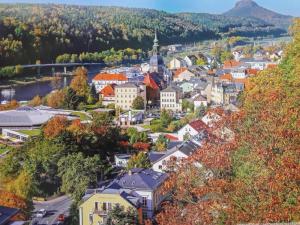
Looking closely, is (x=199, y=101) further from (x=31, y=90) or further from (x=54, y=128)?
(x=31, y=90)

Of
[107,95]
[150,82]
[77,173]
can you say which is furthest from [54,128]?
[150,82]

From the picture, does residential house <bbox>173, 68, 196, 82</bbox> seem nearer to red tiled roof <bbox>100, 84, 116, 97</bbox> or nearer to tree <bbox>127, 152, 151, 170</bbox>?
red tiled roof <bbox>100, 84, 116, 97</bbox>

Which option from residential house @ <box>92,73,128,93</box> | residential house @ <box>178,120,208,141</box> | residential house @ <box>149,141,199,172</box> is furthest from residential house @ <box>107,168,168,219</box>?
residential house @ <box>92,73,128,93</box>

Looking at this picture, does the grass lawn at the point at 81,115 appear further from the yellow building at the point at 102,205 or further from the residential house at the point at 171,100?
the yellow building at the point at 102,205

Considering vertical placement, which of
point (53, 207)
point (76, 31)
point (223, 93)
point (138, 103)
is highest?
point (76, 31)

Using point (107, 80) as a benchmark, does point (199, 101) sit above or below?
below

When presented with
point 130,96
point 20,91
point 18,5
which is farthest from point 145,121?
point 18,5

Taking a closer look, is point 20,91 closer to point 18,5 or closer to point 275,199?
point 275,199
